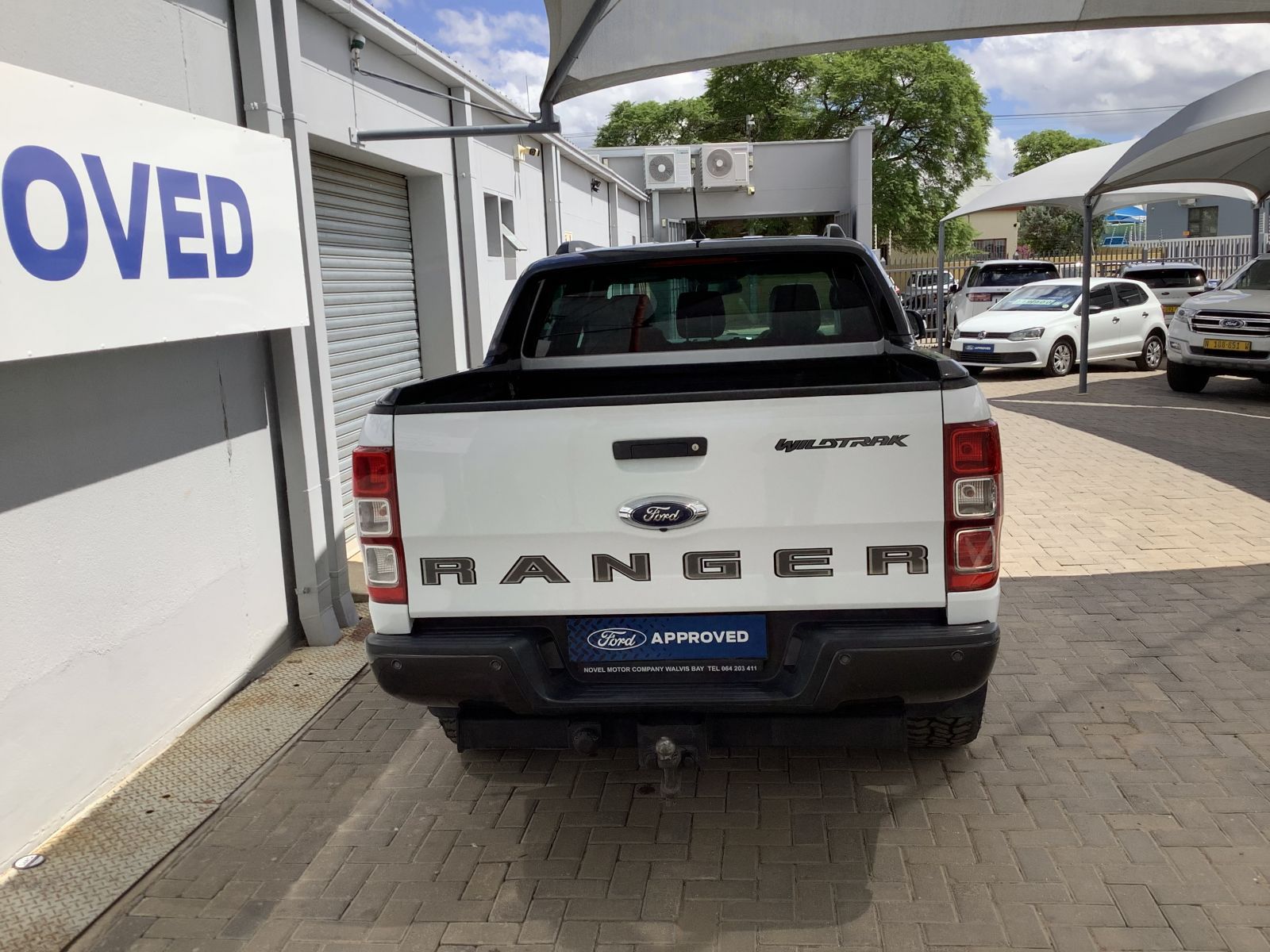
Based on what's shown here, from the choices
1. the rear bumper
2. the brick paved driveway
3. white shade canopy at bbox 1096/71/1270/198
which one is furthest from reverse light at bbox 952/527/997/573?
white shade canopy at bbox 1096/71/1270/198

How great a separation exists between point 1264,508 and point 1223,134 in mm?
6214

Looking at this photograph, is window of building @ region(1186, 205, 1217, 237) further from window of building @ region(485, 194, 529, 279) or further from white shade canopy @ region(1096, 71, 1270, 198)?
window of building @ region(485, 194, 529, 279)

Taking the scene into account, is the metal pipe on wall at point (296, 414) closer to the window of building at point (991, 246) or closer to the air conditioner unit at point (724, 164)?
the air conditioner unit at point (724, 164)

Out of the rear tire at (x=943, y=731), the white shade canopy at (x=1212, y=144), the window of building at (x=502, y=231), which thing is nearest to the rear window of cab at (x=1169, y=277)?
the white shade canopy at (x=1212, y=144)

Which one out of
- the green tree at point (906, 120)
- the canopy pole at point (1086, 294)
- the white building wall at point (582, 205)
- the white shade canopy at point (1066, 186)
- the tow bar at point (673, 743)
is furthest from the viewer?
the green tree at point (906, 120)

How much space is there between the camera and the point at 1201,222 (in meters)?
58.8

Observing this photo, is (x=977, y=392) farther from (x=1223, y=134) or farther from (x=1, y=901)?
(x=1223, y=134)

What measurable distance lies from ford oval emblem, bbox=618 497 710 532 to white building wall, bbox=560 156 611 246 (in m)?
12.3

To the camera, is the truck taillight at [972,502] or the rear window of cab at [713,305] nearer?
the truck taillight at [972,502]

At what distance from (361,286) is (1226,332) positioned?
10.7 metres

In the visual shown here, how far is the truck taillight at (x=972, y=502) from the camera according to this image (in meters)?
3.07

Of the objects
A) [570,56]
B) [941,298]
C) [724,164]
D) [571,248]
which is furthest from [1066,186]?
[571,248]

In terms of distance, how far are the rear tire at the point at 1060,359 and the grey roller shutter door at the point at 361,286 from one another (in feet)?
37.7

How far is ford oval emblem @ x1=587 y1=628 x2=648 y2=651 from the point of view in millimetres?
3307
